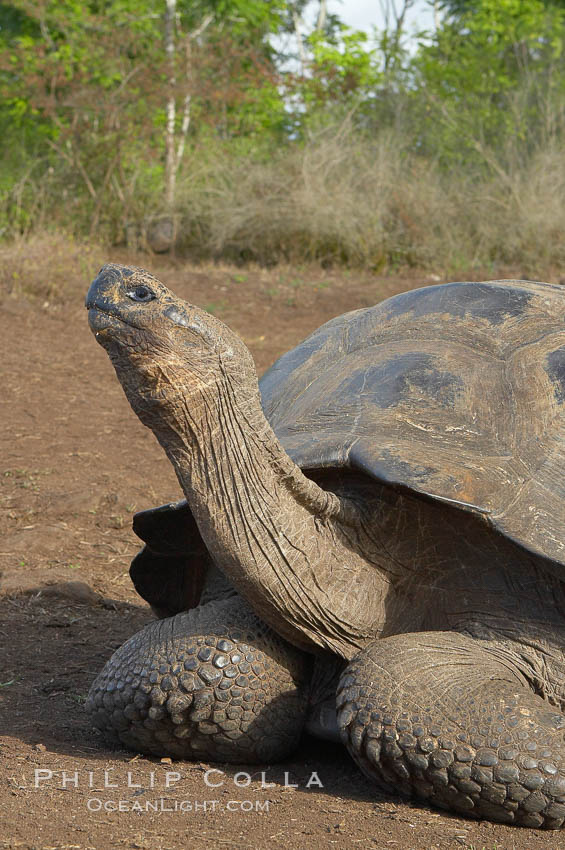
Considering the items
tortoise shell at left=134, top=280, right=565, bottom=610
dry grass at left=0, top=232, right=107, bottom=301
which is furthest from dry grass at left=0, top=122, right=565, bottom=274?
tortoise shell at left=134, top=280, right=565, bottom=610

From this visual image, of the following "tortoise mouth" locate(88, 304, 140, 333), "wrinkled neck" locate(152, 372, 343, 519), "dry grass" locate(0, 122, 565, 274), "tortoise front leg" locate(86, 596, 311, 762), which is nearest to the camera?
"tortoise mouth" locate(88, 304, 140, 333)

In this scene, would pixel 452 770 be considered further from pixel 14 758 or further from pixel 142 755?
pixel 14 758

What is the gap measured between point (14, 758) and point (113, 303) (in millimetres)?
1402

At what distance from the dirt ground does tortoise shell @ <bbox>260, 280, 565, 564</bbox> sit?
2.85 ft

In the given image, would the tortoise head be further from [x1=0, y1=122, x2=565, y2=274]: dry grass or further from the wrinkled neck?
[x1=0, y1=122, x2=565, y2=274]: dry grass

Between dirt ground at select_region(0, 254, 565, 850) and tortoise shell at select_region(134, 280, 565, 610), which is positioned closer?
dirt ground at select_region(0, 254, 565, 850)

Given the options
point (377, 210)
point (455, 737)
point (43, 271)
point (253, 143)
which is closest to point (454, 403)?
point (455, 737)

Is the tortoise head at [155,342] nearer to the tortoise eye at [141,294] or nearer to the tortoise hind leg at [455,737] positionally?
the tortoise eye at [141,294]

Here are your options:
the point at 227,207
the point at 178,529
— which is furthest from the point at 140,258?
the point at 178,529

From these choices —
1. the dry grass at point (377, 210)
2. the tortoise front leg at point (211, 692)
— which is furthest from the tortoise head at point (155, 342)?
the dry grass at point (377, 210)

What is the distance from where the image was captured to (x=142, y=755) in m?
3.02

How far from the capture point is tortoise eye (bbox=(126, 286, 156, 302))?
7.58ft

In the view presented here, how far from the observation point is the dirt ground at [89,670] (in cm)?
236

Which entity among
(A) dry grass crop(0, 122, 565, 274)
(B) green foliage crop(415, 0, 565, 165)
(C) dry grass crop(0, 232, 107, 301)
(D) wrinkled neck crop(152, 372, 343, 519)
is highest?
(B) green foliage crop(415, 0, 565, 165)
